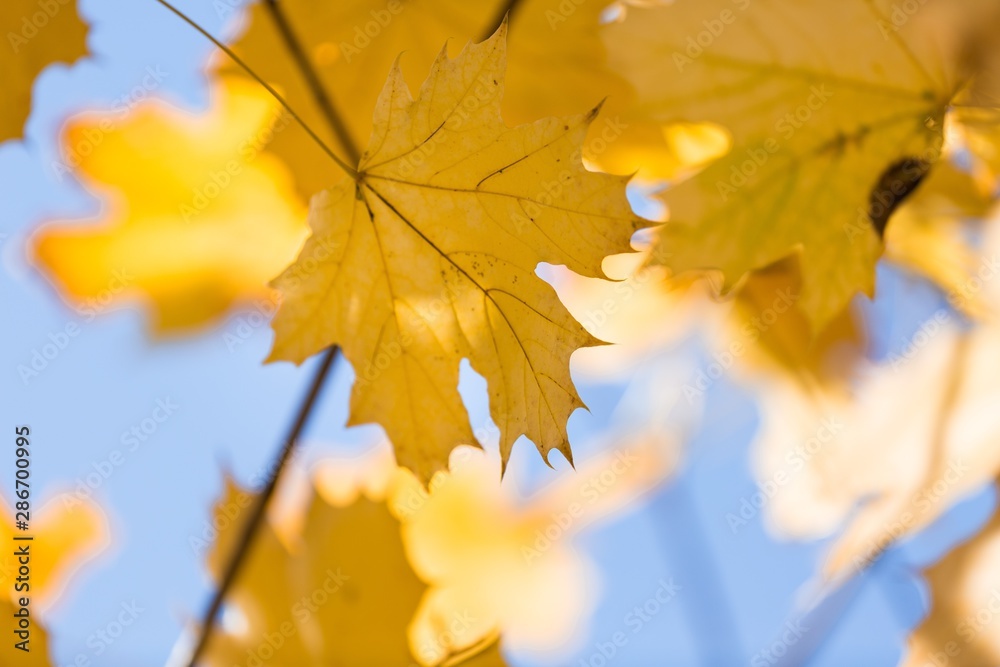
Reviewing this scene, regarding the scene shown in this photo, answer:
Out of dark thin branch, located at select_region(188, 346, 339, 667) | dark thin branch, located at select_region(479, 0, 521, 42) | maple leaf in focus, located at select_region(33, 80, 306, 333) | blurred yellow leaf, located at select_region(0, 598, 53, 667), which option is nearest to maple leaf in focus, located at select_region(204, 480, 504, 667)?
dark thin branch, located at select_region(188, 346, 339, 667)

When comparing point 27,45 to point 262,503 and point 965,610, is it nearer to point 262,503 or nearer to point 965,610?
point 262,503

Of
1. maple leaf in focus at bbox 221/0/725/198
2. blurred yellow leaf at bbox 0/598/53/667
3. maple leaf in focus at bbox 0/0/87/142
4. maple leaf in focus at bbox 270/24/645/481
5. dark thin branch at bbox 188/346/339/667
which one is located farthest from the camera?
dark thin branch at bbox 188/346/339/667

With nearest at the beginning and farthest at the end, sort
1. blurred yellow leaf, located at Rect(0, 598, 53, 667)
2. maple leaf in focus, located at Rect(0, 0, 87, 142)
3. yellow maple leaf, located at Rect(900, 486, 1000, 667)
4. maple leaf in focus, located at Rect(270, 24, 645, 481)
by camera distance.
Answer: maple leaf in focus, located at Rect(270, 24, 645, 481), maple leaf in focus, located at Rect(0, 0, 87, 142), blurred yellow leaf, located at Rect(0, 598, 53, 667), yellow maple leaf, located at Rect(900, 486, 1000, 667)

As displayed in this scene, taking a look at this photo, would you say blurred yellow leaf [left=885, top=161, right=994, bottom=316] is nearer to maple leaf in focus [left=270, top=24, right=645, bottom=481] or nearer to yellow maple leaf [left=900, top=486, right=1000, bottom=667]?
yellow maple leaf [left=900, top=486, right=1000, bottom=667]

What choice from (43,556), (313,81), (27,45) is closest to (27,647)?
(43,556)

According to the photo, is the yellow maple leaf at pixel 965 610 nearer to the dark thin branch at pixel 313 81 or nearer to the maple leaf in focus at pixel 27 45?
the dark thin branch at pixel 313 81

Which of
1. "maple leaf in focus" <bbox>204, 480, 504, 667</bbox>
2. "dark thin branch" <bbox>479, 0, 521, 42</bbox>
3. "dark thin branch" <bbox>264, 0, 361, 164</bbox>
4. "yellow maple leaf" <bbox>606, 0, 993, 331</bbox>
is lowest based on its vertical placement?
"maple leaf in focus" <bbox>204, 480, 504, 667</bbox>

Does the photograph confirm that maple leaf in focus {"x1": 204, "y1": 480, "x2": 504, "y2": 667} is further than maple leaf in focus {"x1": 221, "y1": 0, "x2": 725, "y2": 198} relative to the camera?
Yes
